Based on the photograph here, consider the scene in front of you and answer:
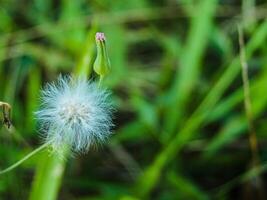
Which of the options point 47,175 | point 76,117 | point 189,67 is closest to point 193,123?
point 189,67

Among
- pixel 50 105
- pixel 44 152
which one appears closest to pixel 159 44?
pixel 44 152

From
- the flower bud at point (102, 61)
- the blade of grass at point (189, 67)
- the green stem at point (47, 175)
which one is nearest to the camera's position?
the flower bud at point (102, 61)

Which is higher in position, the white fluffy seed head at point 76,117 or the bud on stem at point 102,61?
the bud on stem at point 102,61


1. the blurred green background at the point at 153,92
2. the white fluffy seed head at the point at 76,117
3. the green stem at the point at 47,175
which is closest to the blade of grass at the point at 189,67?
the blurred green background at the point at 153,92

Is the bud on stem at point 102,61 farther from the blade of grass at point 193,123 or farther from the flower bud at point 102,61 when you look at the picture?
the blade of grass at point 193,123

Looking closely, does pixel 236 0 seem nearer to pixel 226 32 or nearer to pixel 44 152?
pixel 226 32

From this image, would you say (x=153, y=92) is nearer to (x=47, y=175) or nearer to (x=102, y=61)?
(x=47, y=175)
